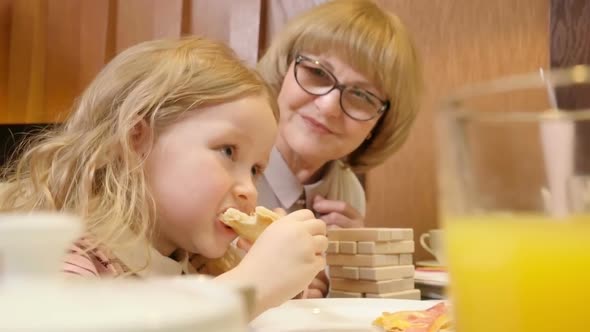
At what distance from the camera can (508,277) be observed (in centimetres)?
34

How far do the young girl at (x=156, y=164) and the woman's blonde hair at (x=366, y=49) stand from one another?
21.5 inches

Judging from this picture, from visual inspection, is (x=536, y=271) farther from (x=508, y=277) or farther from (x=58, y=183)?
(x=58, y=183)

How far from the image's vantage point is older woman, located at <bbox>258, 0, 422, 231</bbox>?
1651mm


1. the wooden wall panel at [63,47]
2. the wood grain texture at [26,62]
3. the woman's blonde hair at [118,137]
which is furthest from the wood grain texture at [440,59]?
the wood grain texture at [26,62]

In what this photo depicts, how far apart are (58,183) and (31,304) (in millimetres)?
908

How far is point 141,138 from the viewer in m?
1.10

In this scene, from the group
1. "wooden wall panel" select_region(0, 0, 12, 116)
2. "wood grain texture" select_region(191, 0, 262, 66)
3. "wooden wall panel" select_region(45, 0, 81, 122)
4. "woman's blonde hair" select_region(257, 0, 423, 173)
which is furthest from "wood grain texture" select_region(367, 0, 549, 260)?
"wooden wall panel" select_region(0, 0, 12, 116)

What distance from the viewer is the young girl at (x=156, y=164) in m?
1.02

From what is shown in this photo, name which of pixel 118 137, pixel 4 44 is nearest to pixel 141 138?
pixel 118 137

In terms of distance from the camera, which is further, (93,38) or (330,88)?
(93,38)

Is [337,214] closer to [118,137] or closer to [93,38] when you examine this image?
[118,137]

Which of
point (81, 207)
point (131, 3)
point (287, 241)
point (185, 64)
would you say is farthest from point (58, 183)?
point (131, 3)

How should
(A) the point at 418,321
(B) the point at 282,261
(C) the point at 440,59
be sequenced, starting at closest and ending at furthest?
(A) the point at 418,321 → (B) the point at 282,261 → (C) the point at 440,59

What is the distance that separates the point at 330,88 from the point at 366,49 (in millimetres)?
142
